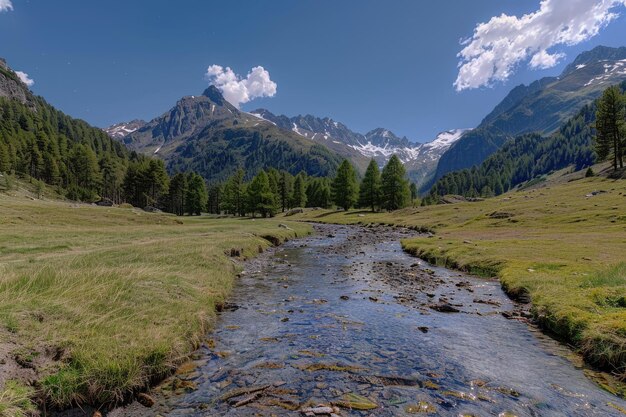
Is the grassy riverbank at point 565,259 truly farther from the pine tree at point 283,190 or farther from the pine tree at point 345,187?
the pine tree at point 283,190

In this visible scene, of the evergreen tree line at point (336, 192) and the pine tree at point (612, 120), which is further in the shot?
the evergreen tree line at point (336, 192)

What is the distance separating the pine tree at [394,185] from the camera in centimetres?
12006

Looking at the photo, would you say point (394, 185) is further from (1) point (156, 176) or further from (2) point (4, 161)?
(2) point (4, 161)

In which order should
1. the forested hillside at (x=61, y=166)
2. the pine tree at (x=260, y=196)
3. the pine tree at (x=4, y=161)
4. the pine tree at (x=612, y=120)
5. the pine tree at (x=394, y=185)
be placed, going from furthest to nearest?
1. the forested hillside at (x=61, y=166)
2. the pine tree at (x=4, y=161)
3. the pine tree at (x=394, y=185)
4. the pine tree at (x=260, y=196)
5. the pine tree at (x=612, y=120)

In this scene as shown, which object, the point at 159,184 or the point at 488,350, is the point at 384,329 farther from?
the point at 159,184

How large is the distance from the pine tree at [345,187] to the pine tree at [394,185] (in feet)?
40.6

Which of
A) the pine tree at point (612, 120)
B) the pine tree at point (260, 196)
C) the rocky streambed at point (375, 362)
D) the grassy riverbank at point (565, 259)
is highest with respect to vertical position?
the pine tree at point (612, 120)

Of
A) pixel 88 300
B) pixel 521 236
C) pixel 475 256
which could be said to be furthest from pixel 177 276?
pixel 521 236

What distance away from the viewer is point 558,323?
1677 centimetres

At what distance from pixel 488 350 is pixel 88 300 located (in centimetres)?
1741

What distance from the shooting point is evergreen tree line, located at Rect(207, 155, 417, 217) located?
117m

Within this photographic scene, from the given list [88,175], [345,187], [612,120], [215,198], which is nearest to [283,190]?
[345,187]

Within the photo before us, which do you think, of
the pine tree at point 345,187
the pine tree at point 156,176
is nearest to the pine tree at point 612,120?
the pine tree at point 345,187

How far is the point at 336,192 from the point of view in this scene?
132125 mm
